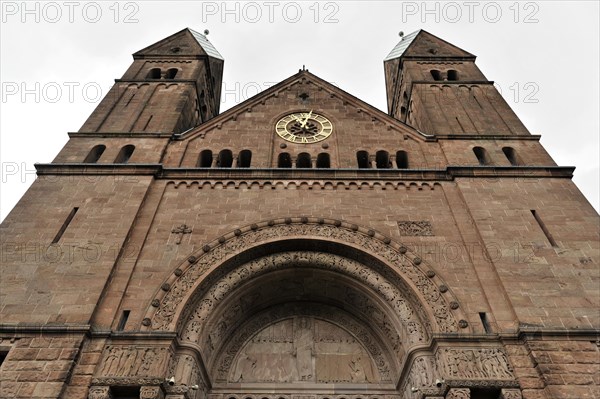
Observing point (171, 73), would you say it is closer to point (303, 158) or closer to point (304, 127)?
point (304, 127)

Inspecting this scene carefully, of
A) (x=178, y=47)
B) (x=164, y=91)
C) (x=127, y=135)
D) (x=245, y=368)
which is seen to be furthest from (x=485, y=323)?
(x=178, y=47)

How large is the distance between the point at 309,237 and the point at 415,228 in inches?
125

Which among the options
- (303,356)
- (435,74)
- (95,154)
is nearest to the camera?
(303,356)

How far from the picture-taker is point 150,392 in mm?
8859

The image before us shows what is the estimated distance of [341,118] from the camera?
717 inches

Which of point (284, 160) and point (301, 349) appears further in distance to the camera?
point (284, 160)

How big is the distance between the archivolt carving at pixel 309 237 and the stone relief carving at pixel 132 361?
2.14 feet

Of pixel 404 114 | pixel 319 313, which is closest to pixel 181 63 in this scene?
pixel 404 114

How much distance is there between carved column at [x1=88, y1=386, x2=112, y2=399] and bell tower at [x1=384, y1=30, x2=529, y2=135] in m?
14.2

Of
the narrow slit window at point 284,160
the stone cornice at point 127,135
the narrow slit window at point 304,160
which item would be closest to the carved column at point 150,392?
the narrow slit window at point 284,160

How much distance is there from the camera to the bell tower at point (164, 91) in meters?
17.6

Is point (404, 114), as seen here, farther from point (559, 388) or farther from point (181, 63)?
point (559, 388)

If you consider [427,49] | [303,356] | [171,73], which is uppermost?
[427,49]

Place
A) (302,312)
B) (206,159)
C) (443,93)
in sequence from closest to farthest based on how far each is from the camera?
(302,312)
(206,159)
(443,93)
